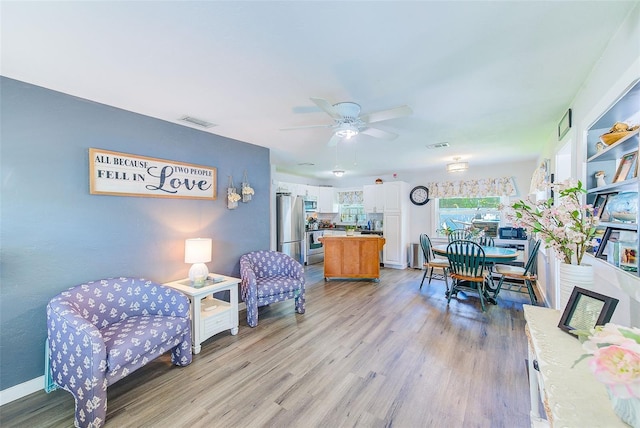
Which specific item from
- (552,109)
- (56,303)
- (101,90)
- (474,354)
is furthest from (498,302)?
(101,90)

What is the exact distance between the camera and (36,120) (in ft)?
6.83

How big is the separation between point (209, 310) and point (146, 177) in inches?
61.6

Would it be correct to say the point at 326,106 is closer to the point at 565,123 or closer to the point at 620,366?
the point at 620,366

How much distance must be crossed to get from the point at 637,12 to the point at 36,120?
397 centimetres

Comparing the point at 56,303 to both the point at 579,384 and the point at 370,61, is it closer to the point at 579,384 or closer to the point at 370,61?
the point at 370,61

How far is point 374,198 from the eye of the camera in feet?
21.4

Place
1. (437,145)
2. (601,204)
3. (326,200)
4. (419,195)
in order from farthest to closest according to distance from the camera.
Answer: (326,200) → (419,195) → (437,145) → (601,204)

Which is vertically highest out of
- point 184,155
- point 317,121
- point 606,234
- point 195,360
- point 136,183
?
point 317,121

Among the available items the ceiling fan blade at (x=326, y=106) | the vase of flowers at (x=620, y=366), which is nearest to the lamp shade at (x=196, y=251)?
the ceiling fan blade at (x=326, y=106)

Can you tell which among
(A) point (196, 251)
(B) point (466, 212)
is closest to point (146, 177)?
(A) point (196, 251)

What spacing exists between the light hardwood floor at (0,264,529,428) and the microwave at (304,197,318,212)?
352cm

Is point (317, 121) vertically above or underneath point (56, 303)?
above

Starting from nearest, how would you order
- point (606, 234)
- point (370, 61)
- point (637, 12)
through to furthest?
point (637, 12) < point (606, 234) < point (370, 61)

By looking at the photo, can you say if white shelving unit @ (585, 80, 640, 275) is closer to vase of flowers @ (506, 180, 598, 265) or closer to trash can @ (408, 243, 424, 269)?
vase of flowers @ (506, 180, 598, 265)
